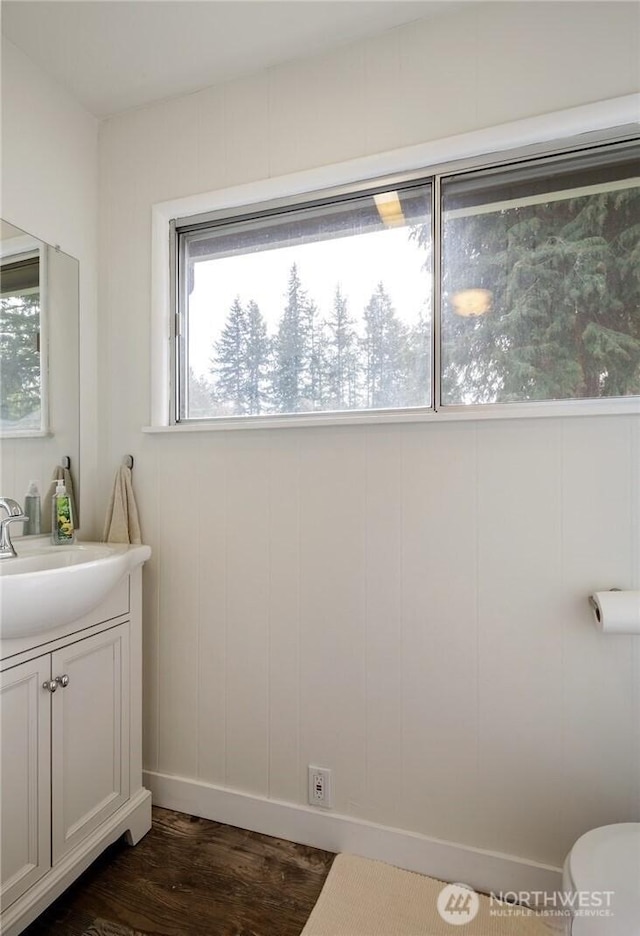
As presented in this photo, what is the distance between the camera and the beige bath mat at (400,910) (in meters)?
1.32

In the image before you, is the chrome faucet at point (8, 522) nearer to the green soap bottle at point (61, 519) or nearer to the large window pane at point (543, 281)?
the green soap bottle at point (61, 519)

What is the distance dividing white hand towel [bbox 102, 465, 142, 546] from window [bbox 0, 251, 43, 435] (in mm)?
324

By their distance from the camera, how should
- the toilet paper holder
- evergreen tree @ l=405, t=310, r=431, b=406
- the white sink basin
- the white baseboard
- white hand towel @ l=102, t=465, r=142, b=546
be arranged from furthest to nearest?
white hand towel @ l=102, t=465, r=142, b=546 → evergreen tree @ l=405, t=310, r=431, b=406 → the white baseboard → the toilet paper holder → the white sink basin

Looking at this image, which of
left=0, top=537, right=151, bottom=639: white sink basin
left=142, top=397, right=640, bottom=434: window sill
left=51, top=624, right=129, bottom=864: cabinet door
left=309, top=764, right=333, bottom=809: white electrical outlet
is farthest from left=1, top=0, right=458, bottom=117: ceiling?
left=309, top=764, right=333, bottom=809: white electrical outlet

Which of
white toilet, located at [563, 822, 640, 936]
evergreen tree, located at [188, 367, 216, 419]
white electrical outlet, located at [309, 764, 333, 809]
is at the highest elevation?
evergreen tree, located at [188, 367, 216, 419]

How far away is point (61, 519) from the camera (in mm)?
1740

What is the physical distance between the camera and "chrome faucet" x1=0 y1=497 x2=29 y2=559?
152cm

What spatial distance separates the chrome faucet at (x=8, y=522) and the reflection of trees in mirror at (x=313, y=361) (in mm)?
661

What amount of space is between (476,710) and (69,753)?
114 centimetres

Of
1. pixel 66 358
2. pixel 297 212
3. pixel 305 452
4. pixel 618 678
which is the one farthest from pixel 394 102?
pixel 618 678

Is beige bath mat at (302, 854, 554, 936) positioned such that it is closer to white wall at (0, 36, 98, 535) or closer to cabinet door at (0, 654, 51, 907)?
cabinet door at (0, 654, 51, 907)

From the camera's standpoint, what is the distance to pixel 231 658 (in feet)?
5.77

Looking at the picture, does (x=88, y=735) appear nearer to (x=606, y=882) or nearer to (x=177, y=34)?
(x=606, y=882)

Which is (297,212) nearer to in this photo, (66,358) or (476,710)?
(66,358)
